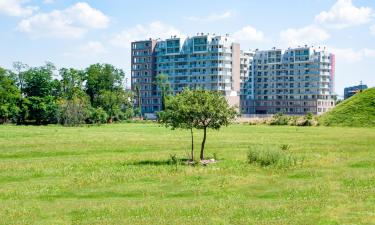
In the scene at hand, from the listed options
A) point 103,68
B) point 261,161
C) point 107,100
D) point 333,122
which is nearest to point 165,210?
point 261,161

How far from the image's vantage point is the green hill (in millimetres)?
120188

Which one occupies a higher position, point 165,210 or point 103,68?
point 103,68

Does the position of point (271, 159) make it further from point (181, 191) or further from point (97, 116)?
point (97, 116)

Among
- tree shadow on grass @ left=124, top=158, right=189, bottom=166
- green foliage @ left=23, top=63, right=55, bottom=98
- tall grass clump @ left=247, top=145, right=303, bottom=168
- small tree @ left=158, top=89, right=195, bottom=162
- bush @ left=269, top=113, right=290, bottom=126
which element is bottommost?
tree shadow on grass @ left=124, top=158, right=189, bottom=166

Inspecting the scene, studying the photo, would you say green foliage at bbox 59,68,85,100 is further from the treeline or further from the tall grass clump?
the tall grass clump

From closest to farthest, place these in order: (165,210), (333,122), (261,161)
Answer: (165,210), (261,161), (333,122)

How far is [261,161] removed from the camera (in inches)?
1609

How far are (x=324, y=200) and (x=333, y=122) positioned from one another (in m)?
104

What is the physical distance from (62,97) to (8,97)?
20109mm

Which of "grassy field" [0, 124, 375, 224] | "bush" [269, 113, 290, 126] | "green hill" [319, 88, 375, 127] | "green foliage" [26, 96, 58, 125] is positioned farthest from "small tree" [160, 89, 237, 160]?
"green foliage" [26, 96, 58, 125]

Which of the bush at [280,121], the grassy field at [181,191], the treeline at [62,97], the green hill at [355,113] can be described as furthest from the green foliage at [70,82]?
the grassy field at [181,191]

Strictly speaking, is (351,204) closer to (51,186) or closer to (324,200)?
(324,200)

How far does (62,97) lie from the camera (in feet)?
A: 547

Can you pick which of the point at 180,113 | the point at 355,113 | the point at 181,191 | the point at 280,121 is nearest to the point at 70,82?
the point at 280,121
